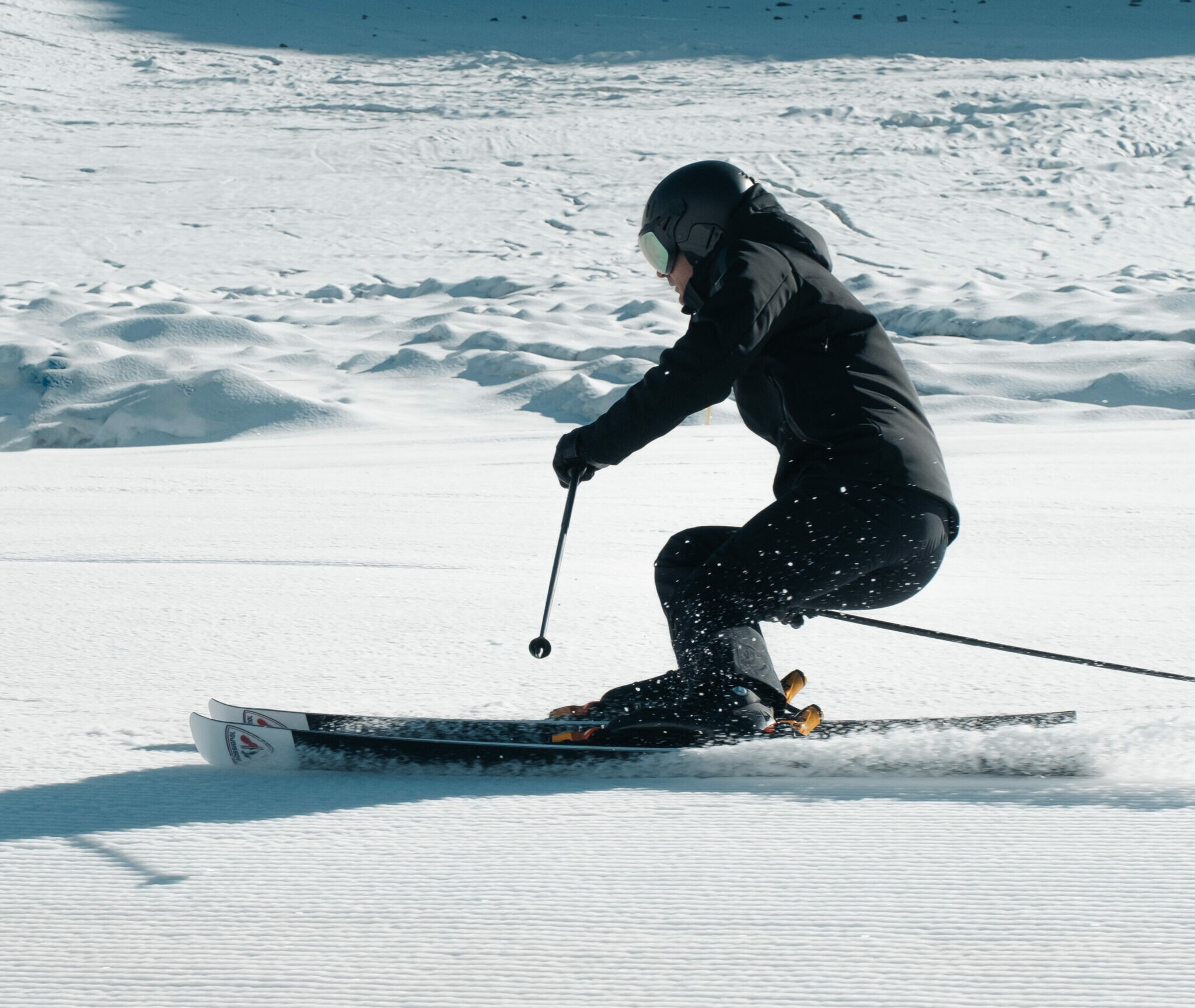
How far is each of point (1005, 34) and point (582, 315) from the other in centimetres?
2400

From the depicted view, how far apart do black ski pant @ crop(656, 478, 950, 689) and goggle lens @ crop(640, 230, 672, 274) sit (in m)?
0.54

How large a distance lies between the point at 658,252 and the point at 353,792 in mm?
1101

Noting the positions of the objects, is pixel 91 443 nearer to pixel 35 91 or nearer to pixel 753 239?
pixel 753 239

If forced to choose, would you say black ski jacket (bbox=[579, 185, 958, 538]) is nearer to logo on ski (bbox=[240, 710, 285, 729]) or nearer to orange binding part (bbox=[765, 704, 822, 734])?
orange binding part (bbox=[765, 704, 822, 734])

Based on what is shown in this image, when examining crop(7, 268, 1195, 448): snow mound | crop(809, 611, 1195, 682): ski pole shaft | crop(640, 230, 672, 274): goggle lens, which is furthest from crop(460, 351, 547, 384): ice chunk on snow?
crop(809, 611, 1195, 682): ski pole shaft

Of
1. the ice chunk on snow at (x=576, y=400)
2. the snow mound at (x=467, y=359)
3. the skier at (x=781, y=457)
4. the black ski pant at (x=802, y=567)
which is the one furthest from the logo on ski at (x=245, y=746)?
the snow mound at (x=467, y=359)

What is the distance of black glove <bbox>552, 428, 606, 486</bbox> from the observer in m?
2.14

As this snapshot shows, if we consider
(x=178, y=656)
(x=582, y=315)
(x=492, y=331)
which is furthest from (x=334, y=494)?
(x=582, y=315)

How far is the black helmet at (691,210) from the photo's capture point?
2.25 meters

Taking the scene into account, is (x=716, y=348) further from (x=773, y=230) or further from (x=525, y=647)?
(x=525, y=647)

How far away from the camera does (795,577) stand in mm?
2068

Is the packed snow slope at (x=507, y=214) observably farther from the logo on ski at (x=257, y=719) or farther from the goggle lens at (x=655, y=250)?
the logo on ski at (x=257, y=719)

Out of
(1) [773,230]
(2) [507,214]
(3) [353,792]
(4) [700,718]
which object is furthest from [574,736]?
(2) [507,214]

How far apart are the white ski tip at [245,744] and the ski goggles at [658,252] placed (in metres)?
1.07
